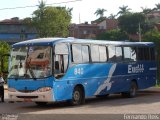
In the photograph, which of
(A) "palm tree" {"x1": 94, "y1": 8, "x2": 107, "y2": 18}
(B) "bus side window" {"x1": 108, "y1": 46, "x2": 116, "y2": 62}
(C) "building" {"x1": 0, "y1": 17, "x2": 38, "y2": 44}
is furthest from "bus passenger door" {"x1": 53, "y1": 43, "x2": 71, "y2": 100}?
(A) "palm tree" {"x1": 94, "y1": 8, "x2": 107, "y2": 18}

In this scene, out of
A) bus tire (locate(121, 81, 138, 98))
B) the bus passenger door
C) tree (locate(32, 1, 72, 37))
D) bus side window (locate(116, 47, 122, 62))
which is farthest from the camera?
tree (locate(32, 1, 72, 37))

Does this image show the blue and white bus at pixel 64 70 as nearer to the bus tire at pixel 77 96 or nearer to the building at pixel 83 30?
the bus tire at pixel 77 96

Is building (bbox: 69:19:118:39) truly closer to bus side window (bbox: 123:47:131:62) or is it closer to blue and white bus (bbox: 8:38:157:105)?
bus side window (bbox: 123:47:131:62)

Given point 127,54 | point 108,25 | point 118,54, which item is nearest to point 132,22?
point 108,25

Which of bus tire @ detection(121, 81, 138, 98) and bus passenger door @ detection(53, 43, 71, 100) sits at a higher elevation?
bus passenger door @ detection(53, 43, 71, 100)

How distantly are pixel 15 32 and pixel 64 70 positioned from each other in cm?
7979

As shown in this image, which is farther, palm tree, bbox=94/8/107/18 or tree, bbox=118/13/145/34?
palm tree, bbox=94/8/107/18

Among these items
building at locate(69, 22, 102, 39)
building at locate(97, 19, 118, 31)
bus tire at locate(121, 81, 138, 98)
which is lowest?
bus tire at locate(121, 81, 138, 98)

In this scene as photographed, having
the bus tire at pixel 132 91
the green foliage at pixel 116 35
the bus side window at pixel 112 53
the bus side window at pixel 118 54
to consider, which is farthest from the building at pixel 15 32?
the bus side window at pixel 112 53

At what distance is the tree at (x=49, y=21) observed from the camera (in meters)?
79.0

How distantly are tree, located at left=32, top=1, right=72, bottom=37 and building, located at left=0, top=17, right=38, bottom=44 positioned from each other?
14.2 meters

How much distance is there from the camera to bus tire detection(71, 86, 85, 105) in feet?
62.0

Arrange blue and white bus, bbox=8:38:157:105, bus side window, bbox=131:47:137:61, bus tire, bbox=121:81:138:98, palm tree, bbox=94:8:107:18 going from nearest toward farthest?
blue and white bus, bbox=8:38:157:105 < bus tire, bbox=121:81:138:98 < bus side window, bbox=131:47:137:61 < palm tree, bbox=94:8:107:18

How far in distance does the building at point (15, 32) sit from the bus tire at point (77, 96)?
75.7 m
